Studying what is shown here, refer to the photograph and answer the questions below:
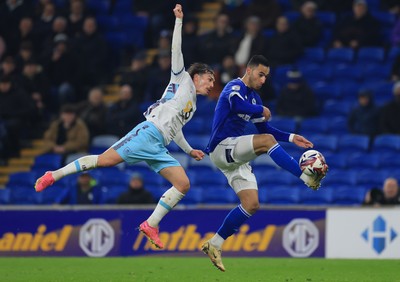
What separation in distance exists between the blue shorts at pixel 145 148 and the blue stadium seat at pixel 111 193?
647 cm

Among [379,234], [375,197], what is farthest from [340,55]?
[379,234]

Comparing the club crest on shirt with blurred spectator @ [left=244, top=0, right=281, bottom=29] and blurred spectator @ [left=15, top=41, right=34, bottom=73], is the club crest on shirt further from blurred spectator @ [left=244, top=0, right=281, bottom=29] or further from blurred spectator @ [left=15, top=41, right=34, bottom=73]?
blurred spectator @ [left=15, top=41, right=34, bottom=73]

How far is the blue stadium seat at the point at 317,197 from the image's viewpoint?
18812 millimetres

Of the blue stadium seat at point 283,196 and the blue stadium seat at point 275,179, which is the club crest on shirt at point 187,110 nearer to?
the blue stadium seat at point 283,196

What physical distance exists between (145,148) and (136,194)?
595 cm

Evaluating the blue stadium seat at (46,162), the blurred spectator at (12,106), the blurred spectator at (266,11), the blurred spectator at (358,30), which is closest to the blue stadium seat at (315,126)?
the blurred spectator at (358,30)

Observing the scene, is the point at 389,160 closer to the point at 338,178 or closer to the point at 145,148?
the point at 338,178

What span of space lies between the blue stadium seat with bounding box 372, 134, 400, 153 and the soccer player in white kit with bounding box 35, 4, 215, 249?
718cm

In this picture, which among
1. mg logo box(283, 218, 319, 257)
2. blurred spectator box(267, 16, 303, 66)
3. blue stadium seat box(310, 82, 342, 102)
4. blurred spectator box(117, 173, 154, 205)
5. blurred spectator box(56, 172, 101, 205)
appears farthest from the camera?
blurred spectator box(267, 16, 303, 66)

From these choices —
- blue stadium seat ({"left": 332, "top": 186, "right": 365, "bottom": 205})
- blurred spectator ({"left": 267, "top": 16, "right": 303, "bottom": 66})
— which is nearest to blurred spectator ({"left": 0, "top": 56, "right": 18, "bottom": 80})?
blurred spectator ({"left": 267, "top": 16, "right": 303, "bottom": 66})

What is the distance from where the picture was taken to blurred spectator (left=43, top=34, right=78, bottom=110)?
22.6 m

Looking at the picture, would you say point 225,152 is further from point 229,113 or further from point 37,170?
point 37,170

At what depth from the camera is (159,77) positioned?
21.8 meters

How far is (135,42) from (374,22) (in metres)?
5.69
